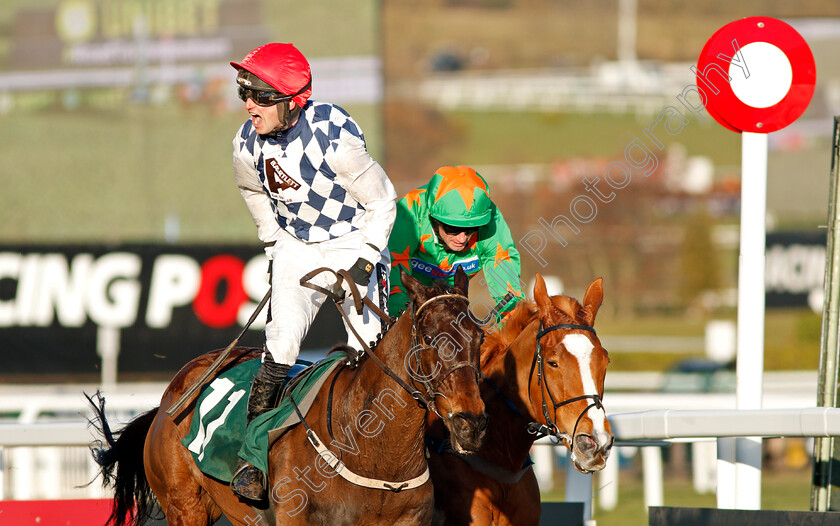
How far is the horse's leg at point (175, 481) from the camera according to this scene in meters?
3.74

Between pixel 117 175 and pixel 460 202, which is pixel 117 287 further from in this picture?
pixel 460 202

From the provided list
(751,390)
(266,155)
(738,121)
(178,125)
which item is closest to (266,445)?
(266,155)

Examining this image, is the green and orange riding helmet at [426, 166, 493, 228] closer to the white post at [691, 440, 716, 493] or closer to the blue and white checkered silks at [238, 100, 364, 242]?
the blue and white checkered silks at [238, 100, 364, 242]

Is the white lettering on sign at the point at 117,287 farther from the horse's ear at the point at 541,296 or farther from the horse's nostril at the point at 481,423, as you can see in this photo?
the horse's nostril at the point at 481,423

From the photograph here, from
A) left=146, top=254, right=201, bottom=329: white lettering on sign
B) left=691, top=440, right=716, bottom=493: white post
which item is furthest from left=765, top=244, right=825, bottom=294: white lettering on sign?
left=146, top=254, right=201, bottom=329: white lettering on sign

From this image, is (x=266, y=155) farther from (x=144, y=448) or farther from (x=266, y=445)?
(x=144, y=448)

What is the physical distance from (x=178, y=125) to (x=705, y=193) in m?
23.8

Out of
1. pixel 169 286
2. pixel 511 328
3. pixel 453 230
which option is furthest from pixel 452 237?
pixel 169 286

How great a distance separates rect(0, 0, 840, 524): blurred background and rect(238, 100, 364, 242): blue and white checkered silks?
103cm

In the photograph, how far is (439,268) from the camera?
4078 millimetres

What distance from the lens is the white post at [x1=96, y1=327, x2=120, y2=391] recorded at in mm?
10828

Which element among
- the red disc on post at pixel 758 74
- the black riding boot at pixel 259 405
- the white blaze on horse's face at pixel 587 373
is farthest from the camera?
the red disc on post at pixel 758 74

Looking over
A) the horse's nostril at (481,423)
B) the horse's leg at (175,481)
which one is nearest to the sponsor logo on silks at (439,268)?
the horse's leg at (175,481)

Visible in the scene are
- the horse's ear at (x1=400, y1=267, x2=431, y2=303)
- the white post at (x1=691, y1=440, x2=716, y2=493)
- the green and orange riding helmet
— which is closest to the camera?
the horse's ear at (x1=400, y1=267, x2=431, y2=303)
